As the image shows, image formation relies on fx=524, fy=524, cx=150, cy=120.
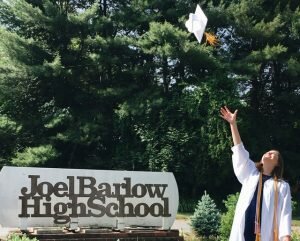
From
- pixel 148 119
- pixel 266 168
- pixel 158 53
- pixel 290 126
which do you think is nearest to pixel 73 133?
pixel 148 119

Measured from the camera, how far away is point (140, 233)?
8.76 meters

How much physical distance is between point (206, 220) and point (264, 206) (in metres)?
6.49

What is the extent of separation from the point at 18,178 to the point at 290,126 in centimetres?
1639

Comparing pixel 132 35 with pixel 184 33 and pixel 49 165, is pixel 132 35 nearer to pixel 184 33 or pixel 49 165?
pixel 184 33

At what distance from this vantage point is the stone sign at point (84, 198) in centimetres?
829

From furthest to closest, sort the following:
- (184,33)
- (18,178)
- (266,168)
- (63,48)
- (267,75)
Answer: (267,75) < (63,48) < (184,33) < (18,178) < (266,168)

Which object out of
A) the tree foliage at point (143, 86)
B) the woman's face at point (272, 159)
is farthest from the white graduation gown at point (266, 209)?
the tree foliage at point (143, 86)

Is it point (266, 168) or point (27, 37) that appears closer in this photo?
point (266, 168)

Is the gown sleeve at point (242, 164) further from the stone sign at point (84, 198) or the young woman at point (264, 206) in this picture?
the stone sign at point (84, 198)

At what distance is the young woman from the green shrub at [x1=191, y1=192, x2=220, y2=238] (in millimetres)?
6348

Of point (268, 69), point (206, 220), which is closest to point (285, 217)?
point (206, 220)

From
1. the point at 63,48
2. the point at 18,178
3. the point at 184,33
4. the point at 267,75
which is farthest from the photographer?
the point at 267,75

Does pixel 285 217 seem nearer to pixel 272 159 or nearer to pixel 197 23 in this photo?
pixel 272 159

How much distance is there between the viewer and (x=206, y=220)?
Result: 33.7 ft
